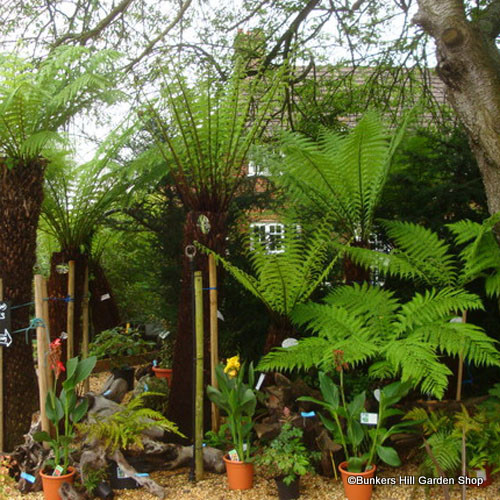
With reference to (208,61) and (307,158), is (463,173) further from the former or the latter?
(208,61)

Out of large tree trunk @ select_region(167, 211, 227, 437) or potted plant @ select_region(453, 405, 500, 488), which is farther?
large tree trunk @ select_region(167, 211, 227, 437)

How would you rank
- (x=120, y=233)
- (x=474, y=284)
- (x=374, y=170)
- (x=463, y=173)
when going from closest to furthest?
1. (x=374, y=170)
2. (x=474, y=284)
3. (x=463, y=173)
4. (x=120, y=233)

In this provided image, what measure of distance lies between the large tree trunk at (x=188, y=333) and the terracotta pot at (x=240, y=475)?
0.54m

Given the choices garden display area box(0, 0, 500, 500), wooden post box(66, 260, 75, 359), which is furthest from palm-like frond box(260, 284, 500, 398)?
wooden post box(66, 260, 75, 359)

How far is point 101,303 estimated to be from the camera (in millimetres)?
5910

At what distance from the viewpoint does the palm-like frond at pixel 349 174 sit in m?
3.19

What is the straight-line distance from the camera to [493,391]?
2.84 m

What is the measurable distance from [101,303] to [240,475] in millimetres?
3606

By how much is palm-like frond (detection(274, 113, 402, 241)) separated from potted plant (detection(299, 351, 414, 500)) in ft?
3.95

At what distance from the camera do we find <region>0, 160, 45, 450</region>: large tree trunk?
10.6ft

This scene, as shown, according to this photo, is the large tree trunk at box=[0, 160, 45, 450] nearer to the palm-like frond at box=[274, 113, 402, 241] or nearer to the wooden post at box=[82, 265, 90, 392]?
the wooden post at box=[82, 265, 90, 392]

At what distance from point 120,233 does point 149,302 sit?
3.03ft

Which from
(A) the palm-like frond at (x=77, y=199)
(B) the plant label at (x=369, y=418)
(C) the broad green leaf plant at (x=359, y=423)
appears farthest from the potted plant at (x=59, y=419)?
(B) the plant label at (x=369, y=418)

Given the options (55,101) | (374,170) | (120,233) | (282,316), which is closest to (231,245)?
(282,316)
